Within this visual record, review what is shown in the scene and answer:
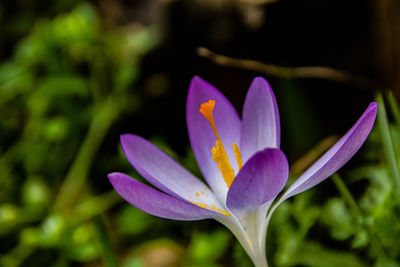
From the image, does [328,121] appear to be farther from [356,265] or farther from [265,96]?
[265,96]

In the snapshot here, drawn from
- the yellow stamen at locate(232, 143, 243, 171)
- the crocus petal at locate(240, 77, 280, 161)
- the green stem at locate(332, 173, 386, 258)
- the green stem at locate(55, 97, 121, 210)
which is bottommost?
the green stem at locate(55, 97, 121, 210)

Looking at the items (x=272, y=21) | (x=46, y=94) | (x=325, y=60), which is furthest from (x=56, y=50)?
(x=325, y=60)

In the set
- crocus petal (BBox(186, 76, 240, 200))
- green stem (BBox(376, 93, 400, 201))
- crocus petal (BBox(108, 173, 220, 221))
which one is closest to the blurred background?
green stem (BBox(376, 93, 400, 201))

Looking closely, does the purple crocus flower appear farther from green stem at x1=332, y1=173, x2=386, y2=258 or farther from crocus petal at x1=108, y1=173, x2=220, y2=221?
green stem at x1=332, y1=173, x2=386, y2=258

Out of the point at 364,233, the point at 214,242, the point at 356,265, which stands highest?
the point at 364,233

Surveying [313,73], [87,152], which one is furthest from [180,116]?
[313,73]
